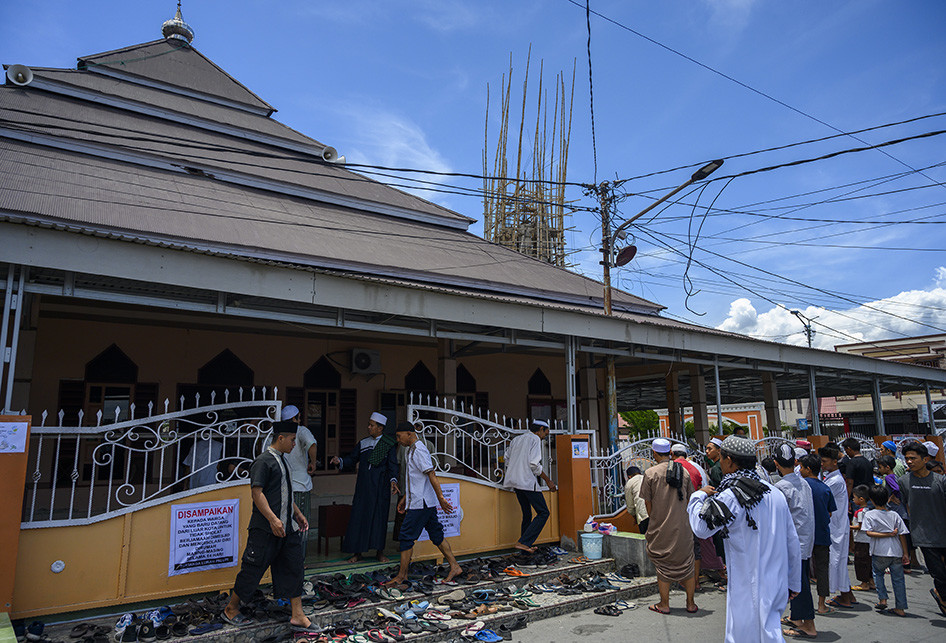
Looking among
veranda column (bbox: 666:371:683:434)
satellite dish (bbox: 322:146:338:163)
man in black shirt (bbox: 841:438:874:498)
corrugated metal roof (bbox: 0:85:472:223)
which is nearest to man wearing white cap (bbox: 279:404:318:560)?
corrugated metal roof (bbox: 0:85:472:223)

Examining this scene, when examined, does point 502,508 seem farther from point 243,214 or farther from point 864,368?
point 864,368

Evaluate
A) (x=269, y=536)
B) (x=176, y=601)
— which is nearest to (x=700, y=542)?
(x=269, y=536)

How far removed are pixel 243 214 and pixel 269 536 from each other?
718 centimetres

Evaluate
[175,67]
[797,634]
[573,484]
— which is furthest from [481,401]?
[175,67]

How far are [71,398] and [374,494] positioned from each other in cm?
517

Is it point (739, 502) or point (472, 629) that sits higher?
point (739, 502)

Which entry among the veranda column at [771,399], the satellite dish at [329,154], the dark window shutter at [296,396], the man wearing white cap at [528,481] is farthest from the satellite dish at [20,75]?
the veranda column at [771,399]

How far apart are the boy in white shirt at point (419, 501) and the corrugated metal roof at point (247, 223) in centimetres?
401

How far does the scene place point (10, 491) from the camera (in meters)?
4.69

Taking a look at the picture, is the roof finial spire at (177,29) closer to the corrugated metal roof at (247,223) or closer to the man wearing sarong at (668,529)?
the corrugated metal roof at (247,223)

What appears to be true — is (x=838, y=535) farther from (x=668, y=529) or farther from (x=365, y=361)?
(x=365, y=361)

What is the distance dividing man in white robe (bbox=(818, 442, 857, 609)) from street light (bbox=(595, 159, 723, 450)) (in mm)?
4000

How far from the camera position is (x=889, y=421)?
35469 mm

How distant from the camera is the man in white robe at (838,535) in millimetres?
6355
